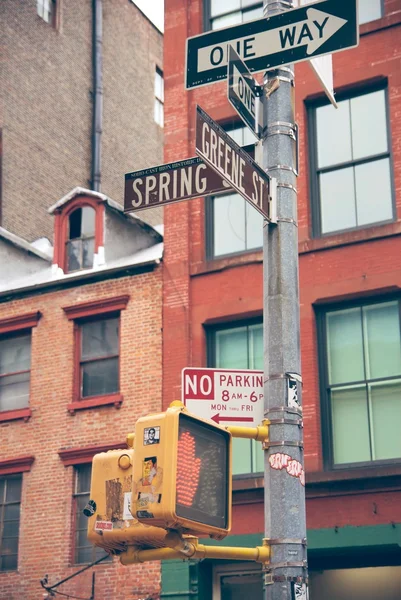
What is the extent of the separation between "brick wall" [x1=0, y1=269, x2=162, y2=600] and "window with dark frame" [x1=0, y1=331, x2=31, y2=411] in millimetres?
421

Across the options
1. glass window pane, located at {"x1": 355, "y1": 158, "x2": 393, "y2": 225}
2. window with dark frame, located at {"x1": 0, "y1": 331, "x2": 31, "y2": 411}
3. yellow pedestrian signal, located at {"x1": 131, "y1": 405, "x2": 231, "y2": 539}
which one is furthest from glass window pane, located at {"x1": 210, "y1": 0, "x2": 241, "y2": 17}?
yellow pedestrian signal, located at {"x1": 131, "y1": 405, "x2": 231, "y2": 539}

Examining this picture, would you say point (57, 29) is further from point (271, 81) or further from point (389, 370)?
point (271, 81)

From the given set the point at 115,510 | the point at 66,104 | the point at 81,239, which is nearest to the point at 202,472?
the point at 115,510

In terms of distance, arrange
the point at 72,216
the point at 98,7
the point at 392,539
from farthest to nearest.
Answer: the point at 98,7
the point at 72,216
the point at 392,539

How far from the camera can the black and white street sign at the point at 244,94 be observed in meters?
6.82

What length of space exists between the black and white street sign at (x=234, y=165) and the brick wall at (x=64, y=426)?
11.8 metres

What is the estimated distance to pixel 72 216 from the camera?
22.1 meters

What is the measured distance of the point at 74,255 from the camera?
70.6ft

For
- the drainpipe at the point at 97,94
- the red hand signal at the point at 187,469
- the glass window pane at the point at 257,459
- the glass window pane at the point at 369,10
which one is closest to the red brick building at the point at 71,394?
the glass window pane at the point at 257,459

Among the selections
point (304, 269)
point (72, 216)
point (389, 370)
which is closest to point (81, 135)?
point (72, 216)

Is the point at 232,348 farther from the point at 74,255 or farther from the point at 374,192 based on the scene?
the point at 74,255

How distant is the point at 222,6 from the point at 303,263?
6229 mm

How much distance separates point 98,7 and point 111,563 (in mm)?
20949

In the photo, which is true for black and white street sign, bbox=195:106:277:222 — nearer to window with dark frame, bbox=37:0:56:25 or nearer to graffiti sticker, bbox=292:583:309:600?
graffiti sticker, bbox=292:583:309:600
